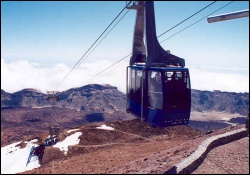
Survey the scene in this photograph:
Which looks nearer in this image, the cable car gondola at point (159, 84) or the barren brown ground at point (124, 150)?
the cable car gondola at point (159, 84)

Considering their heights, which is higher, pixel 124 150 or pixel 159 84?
pixel 159 84

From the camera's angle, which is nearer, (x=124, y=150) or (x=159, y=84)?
(x=159, y=84)

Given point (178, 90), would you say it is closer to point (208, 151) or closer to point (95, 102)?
point (208, 151)

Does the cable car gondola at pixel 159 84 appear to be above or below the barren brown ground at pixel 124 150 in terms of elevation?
above

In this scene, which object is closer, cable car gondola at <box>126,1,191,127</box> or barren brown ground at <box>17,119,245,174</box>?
cable car gondola at <box>126,1,191,127</box>
